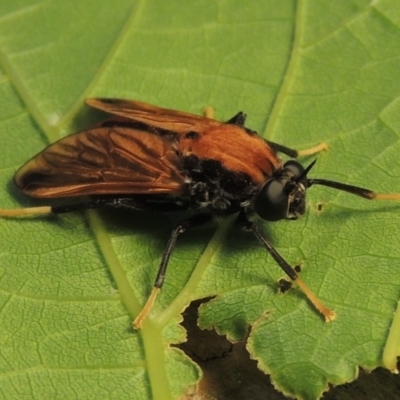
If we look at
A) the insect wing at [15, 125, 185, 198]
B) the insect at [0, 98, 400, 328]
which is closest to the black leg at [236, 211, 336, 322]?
the insect at [0, 98, 400, 328]

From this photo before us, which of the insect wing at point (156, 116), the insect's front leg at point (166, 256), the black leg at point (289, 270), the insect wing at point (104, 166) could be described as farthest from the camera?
the insect wing at point (156, 116)

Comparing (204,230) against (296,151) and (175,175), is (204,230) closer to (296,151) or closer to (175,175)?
(175,175)

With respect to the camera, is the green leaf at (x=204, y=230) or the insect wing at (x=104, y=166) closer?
the green leaf at (x=204, y=230)

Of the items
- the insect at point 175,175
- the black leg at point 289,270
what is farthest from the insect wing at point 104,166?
the black leg at point 289,270

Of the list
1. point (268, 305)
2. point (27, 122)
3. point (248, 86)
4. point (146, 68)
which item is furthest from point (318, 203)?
point (27, 122)

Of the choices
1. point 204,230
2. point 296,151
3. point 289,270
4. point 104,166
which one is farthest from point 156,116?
point 289,270

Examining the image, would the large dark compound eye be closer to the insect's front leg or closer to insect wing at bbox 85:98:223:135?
the insect's front leg

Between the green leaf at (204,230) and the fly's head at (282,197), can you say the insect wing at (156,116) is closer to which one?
the green leaf at (204,230)
